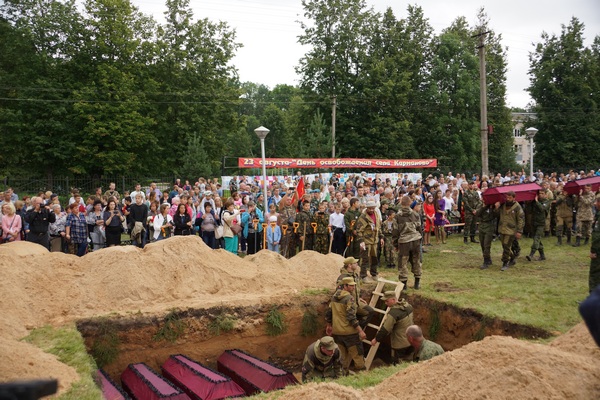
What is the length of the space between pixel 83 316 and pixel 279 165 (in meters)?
19.2

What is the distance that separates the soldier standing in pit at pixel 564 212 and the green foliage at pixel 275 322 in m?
11.2

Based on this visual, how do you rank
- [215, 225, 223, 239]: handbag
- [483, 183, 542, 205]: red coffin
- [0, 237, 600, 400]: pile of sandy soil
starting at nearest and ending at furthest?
[0, 237, 600, 400]: pile of sandy soil → [483, 183, 542, 205]: red coffin → [215, 225, 223, 239]: handbag

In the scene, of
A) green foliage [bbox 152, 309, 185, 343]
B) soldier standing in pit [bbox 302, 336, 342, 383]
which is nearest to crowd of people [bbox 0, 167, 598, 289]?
soldier standing in pit [bbox 302, 336, 342, 383]

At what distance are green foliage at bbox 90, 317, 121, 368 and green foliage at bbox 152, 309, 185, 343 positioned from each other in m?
0.78

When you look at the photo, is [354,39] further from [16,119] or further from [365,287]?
[365,287]

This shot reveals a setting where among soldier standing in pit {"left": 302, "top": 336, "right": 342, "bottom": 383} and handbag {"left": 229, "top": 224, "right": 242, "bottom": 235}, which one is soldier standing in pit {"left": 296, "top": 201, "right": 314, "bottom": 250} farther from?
→ soldier standing in pit {"left": 302, "top": 336, "right": 342, "bottom": 383}

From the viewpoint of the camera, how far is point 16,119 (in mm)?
32625

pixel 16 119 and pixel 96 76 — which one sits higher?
pixel 96 76

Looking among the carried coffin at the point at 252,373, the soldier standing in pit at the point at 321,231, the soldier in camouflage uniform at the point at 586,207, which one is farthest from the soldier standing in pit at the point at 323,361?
the soldier in camouflage uniform at the point at 586,207

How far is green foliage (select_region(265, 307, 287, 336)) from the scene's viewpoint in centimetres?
1160

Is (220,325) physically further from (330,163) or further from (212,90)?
(212,90)

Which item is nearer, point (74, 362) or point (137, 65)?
point (74, 362)

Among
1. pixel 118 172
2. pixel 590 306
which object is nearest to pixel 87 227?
pixel 590 306

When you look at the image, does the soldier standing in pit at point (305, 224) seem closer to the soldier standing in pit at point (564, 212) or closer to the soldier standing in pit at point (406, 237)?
the soldier standing in pit at point (406, 237)
